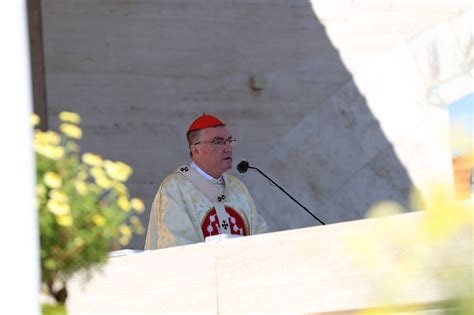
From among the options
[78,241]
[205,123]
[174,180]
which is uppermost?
[205,123]

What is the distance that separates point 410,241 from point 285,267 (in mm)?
2547

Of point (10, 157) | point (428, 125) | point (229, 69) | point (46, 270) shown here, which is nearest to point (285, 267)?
point (46, 270)

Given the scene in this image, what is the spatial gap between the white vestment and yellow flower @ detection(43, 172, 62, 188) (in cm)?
415

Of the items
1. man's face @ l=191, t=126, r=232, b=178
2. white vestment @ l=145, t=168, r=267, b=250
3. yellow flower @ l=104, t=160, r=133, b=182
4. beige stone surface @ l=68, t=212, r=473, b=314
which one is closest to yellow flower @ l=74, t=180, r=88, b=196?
yellow flower @ l=104, t=160, r=133, b=182

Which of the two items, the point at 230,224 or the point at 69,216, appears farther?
the point at 230,224

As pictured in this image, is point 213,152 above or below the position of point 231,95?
below

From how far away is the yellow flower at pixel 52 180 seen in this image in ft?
8.00

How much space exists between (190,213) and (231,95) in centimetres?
279

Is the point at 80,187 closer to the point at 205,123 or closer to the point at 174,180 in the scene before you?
the point at 174,180

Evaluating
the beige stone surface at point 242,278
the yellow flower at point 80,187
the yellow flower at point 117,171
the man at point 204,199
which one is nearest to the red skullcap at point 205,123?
the man at point 204,199

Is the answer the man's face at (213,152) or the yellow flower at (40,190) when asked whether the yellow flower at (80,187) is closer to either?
the yellow flower at (40,190)

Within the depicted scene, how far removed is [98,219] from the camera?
98.7 inches

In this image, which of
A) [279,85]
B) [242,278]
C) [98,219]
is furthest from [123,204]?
[279,85]

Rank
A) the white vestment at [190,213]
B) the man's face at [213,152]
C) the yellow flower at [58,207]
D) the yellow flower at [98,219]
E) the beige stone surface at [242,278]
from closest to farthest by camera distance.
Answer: the yellow flower at [58,207] → the yellow flower at [98,219] → the beige stone surface at [242,278] → the white vestment at [190,213] → the man's face at [213,152]
